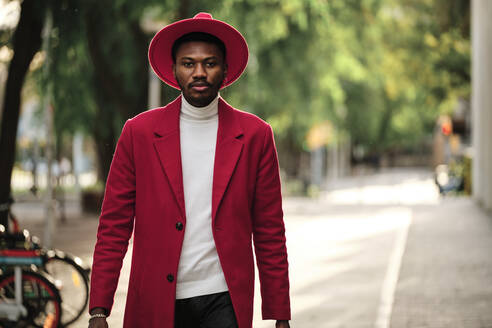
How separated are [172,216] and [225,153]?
285 mm

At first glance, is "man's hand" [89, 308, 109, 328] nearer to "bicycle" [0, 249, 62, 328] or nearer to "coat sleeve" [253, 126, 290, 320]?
"coat sleeve" [253, 126, 290, 320]

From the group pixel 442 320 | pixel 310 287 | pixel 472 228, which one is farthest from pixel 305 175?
pixel 442 320

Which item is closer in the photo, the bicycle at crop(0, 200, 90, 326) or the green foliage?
the bicycle at crop(0, 200, 90, 326)

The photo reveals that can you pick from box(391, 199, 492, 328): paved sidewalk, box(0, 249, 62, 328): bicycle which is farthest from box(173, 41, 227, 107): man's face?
box(391, 199, 492, 328): paved sidewalk

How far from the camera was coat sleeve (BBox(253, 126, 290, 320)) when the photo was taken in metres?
3.08

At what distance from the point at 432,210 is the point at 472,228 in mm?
6324

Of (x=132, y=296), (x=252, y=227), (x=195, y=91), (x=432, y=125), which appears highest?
(x=195, y=91)

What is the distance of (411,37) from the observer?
32.0m

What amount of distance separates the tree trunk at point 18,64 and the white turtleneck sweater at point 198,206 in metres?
7.01

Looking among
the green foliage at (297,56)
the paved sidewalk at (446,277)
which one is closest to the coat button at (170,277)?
the paved sidewalk at (446,277)

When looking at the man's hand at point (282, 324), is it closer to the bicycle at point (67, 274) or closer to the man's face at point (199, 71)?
the man's face at point (199, 71)

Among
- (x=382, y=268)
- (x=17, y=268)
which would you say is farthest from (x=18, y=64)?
(x=382, y=268)

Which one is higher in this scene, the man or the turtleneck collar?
the turtleneck collar

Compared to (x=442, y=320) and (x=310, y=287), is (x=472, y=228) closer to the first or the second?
(x=310, y=287)
